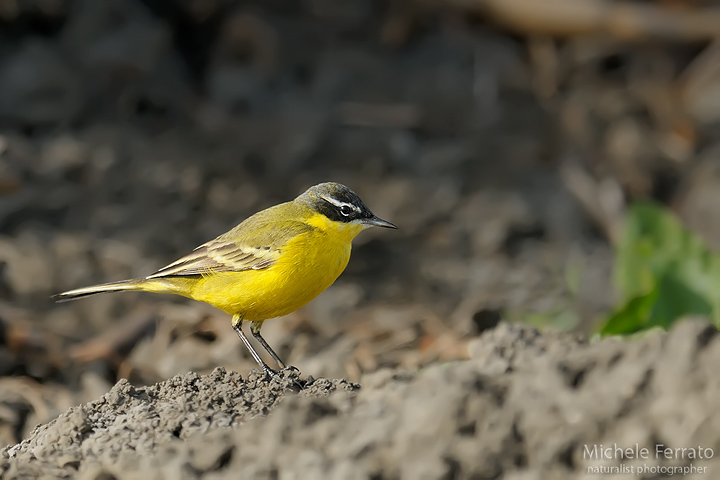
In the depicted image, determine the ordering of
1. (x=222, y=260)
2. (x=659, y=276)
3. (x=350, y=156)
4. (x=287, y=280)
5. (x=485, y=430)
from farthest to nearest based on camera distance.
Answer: (x=350, y=156) → (x=659, y=276) → (x=222, y=260) → (x=287, y=280) → (x=485, y=430)

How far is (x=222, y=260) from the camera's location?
5473 millimetres

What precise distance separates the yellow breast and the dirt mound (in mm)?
1685

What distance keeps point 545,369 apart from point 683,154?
7130mm

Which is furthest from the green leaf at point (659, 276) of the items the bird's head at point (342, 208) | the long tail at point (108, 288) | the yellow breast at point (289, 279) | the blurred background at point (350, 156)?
the long tail at point (108, 288)

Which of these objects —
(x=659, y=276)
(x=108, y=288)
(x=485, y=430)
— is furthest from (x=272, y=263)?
(x=659, y=276)

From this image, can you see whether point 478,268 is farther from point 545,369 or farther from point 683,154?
point 545,369

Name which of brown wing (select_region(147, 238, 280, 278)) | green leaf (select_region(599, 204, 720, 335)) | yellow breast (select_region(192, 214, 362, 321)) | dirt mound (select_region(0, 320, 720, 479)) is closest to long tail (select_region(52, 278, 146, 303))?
brown wing (select_region(147, 238, 280, 278))

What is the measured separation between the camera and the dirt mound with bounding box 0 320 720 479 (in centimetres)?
295

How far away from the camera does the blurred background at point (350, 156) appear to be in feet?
22.4

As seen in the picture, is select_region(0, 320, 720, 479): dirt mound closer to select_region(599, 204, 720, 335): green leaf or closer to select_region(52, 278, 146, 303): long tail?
select_region(52, 278, 146, 303): long tail

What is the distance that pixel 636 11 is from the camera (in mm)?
10094

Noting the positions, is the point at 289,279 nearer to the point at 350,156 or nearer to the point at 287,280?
the point at 287,280

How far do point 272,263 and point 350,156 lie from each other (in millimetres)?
4055

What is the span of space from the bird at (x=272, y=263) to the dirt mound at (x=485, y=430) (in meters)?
1.71
